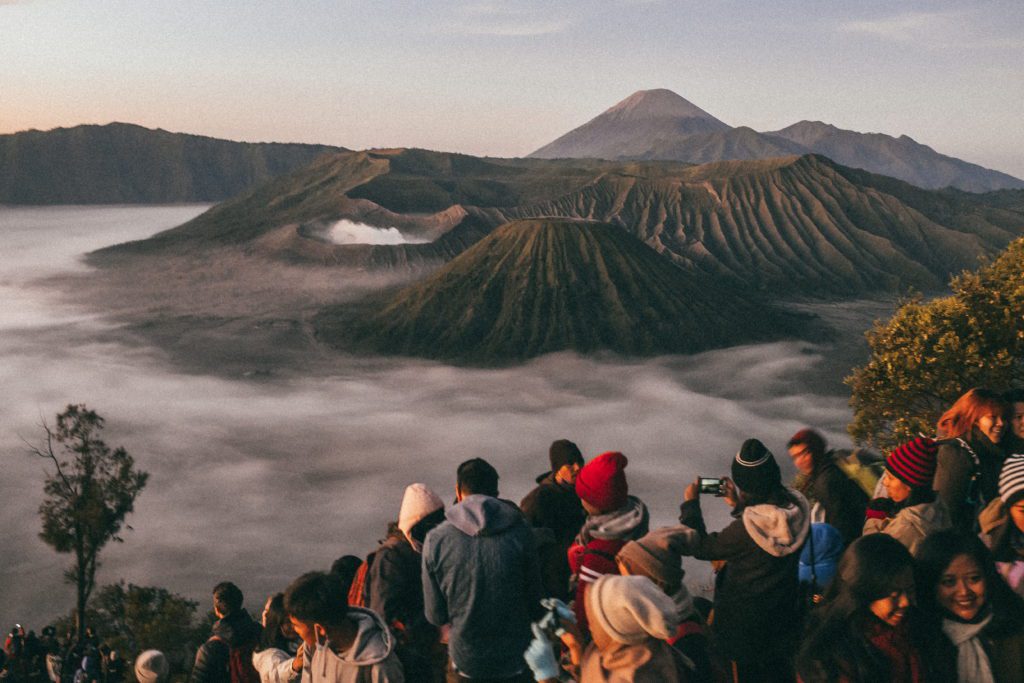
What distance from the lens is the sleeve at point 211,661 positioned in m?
5.98

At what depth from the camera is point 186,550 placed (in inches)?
1913

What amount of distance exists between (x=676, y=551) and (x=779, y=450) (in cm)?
Answer: 5820

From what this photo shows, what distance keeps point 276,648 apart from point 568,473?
2933 millimetres

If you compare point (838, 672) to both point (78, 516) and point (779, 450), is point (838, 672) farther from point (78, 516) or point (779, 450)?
point (779, 450)

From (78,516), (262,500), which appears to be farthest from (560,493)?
(262,500)

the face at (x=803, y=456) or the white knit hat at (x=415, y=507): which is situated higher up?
the face at (x=803, y=456)

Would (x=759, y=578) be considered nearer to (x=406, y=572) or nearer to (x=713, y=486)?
(x=713, y=486)

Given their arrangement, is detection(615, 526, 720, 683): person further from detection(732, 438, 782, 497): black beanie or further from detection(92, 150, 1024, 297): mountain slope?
detection(92, 150, 1024, 297): mountain slope

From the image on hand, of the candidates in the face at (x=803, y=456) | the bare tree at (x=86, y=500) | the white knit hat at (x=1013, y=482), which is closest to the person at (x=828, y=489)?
the face at (x=803, y=456)

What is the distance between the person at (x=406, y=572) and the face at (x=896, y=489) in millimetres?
3355

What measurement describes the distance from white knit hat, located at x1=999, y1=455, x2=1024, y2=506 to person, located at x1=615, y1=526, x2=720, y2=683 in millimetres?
2472

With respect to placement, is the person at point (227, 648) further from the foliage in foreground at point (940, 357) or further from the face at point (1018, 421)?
the foliage in foreground at point (940, 357)

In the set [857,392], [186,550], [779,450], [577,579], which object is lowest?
[186,550]

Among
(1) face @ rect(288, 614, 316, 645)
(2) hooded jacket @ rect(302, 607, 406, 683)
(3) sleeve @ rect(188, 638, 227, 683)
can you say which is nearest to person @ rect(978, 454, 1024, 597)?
(2) hooded jacket @ rect(302, 607, 406, 683)
